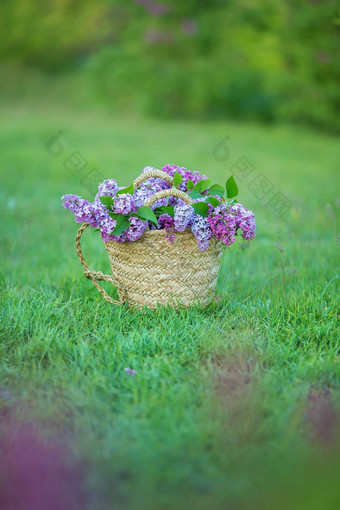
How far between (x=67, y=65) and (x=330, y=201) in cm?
1582

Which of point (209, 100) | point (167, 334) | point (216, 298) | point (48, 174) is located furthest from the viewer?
point (209, 100)

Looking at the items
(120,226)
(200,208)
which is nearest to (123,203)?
(120,226)

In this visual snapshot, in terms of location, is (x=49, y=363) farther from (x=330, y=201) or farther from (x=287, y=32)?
(x=287, y=32)

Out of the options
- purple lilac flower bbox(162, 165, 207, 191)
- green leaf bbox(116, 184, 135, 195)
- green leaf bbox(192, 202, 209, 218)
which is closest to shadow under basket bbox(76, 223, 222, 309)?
green leaf bbox(192, 202, 209, 218)

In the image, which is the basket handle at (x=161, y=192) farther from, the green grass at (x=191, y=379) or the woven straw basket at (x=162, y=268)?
the green grass at (x=191, y=379)

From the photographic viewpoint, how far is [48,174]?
18.5 feet

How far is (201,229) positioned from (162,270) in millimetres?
251

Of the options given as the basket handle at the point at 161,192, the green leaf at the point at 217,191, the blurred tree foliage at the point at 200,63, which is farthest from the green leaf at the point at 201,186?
the blurred tree foliage at the point at 200,63

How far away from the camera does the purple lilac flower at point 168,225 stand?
1.97m

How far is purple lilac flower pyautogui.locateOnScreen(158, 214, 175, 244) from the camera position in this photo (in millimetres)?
1966

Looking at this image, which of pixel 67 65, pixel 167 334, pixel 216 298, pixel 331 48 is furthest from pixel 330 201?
pixel 67 65

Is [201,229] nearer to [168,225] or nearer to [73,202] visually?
[168,225]

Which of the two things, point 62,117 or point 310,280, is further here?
point 62,117

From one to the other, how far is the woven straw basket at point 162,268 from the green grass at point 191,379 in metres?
0.08
